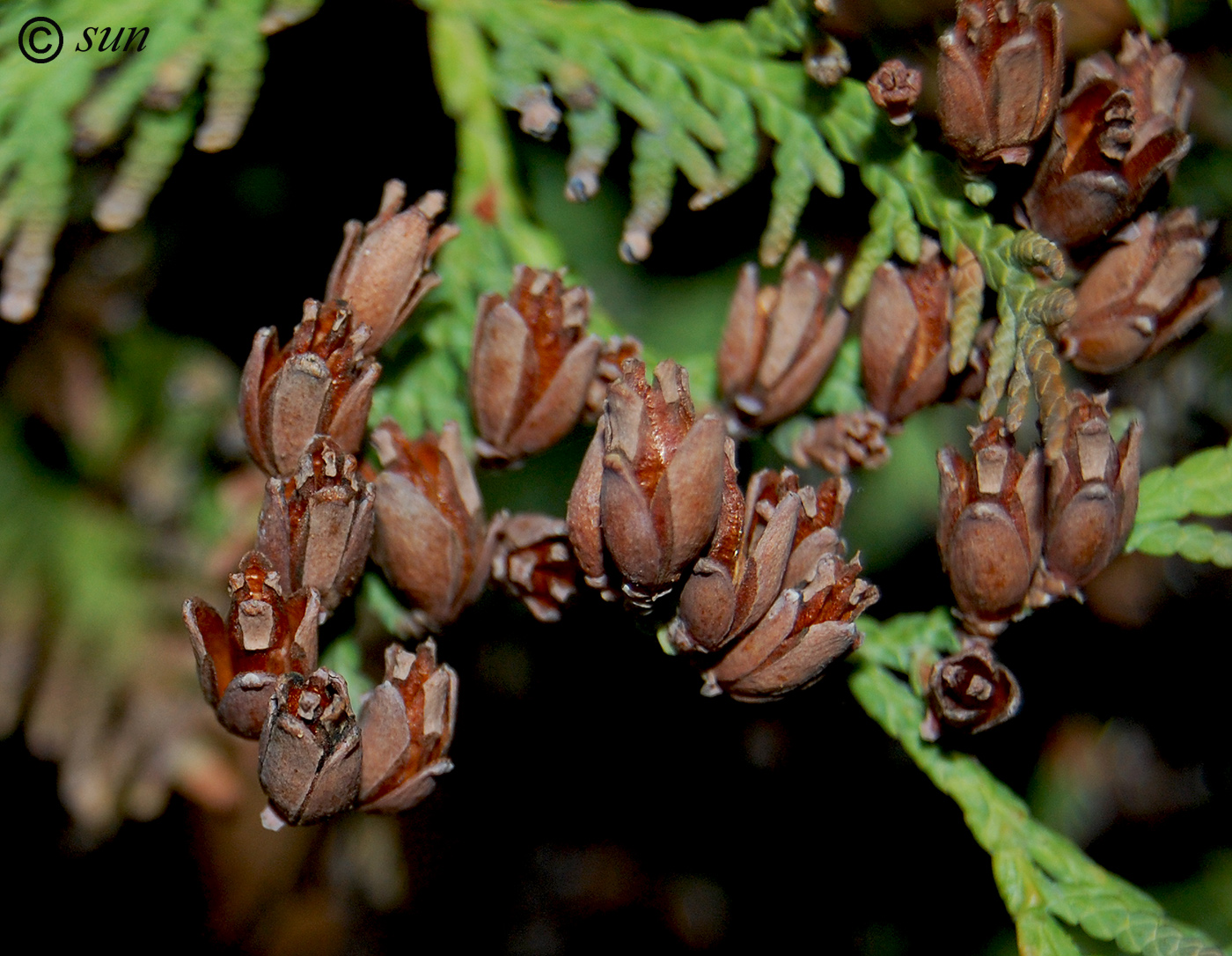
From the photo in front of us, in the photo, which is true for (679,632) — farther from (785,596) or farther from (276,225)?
(276,225)

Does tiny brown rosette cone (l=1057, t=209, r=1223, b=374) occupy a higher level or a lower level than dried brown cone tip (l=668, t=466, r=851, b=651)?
higher

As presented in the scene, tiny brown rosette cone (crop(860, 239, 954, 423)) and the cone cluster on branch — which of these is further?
tiny brown rosette cone (crop(860, 239, 954, 423))

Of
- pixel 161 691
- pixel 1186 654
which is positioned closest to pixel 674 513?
pixel 161 691

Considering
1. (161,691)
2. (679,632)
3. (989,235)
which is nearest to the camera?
(679,632)
